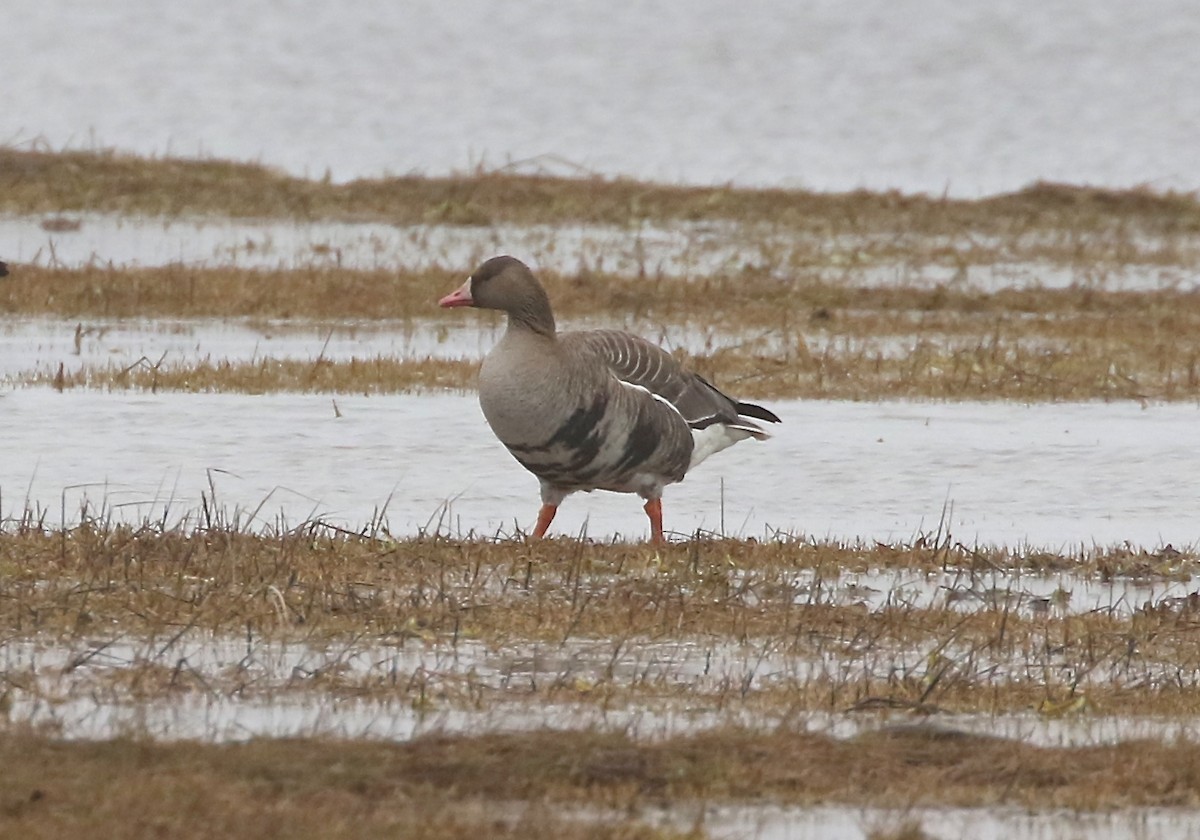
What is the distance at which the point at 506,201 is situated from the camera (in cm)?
2875

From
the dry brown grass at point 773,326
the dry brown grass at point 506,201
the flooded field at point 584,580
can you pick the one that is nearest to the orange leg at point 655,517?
the flooded field at point 584,580

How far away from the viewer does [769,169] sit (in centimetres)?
3738

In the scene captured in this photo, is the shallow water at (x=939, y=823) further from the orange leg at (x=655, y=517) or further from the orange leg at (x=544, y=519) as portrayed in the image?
the orange leg at (x=655, y=517)

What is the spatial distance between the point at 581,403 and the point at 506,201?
18.8 meters

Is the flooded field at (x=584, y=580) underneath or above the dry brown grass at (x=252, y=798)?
above

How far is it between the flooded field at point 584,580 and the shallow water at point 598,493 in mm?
45

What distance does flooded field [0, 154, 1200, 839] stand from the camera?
630 cm

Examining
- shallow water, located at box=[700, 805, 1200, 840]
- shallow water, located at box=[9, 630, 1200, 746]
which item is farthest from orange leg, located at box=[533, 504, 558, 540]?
shallow water, located at box=[700, 805, 1200, 840]

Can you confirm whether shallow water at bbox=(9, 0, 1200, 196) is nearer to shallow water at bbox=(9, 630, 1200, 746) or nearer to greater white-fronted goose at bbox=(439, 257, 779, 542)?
greater white-fronted goose at bbox=(439, 257, 779, 542)

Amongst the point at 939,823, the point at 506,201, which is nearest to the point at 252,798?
the point at 939,823

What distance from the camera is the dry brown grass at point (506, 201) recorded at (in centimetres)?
2780

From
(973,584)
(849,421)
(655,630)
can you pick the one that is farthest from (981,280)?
(655,630)

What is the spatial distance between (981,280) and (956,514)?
13.0 m

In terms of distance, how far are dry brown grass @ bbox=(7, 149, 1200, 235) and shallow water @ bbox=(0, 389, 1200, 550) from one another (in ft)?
40.9
